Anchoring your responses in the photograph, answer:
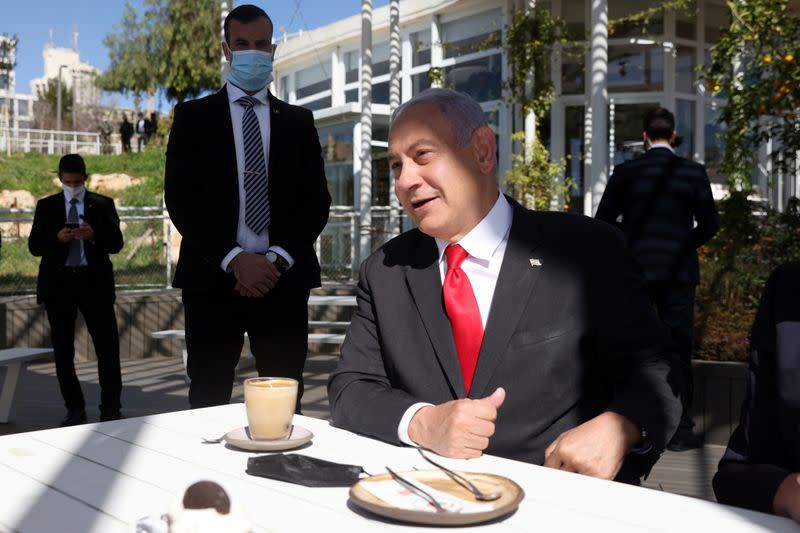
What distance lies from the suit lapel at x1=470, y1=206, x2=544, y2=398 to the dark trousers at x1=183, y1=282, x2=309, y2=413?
1.26m

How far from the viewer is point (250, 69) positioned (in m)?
3.28

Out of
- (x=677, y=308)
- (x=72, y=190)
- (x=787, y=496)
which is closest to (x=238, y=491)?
(x=787, y=496)

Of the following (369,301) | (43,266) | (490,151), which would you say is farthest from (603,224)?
(43,266)

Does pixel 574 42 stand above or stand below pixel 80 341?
above

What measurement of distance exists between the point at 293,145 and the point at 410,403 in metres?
1.69

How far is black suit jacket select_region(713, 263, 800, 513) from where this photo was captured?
1.58m

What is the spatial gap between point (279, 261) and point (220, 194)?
1.07 ft

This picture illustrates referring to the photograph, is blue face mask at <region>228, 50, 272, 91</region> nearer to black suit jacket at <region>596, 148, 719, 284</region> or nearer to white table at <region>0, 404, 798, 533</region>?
white table at <region>0, 404, 798, 533</region>

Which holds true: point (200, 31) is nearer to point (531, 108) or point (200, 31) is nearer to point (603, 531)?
point (531, 108)

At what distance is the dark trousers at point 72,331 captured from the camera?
6348mm

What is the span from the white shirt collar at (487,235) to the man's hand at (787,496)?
86 centimetres

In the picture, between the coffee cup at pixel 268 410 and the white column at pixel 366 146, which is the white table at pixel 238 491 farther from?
the white column at pixel 366 146

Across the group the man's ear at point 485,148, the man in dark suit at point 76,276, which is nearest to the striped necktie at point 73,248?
the man in dark suit at point 76,276

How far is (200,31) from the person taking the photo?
4075 cm
